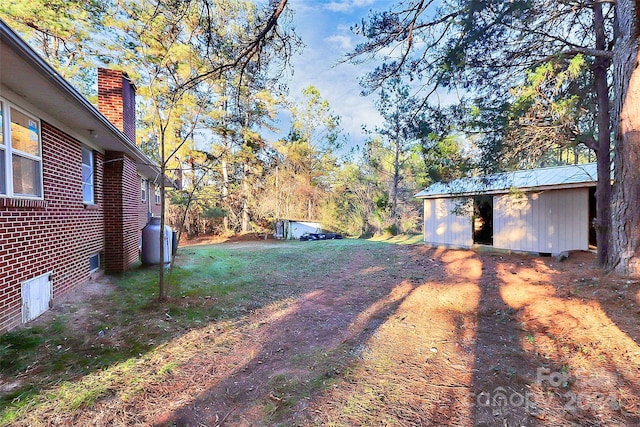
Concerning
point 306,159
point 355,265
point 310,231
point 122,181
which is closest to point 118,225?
point 122,181

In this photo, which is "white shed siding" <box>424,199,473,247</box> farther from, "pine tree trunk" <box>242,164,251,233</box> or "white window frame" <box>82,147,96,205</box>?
"pine tree trunk" <box>242,164,251,233</box>

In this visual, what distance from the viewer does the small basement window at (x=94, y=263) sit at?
615 cm

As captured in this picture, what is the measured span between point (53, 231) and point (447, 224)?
522 inches

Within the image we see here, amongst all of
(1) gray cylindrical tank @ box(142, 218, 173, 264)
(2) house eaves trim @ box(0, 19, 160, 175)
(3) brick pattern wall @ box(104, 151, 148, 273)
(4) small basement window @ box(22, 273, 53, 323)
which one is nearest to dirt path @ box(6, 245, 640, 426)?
(4) small basement window @ box(22, 273, 53, 323)

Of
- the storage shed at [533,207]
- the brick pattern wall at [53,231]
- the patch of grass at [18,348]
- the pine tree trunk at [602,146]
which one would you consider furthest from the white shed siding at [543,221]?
the brick pattern wall at [53,231]

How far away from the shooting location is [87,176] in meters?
6.26

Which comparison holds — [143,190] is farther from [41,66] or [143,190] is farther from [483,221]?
[483,221]

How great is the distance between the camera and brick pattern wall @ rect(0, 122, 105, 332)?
3.53 m

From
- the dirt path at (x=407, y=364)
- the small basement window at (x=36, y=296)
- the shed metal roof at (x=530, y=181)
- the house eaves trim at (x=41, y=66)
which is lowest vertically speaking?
the dirt path at (x=407, y=364)

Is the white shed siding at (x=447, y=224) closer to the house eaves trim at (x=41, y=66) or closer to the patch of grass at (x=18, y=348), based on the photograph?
the house eaves trim at (x=41, y=66)

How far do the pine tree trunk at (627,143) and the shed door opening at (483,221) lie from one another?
20.3 ft

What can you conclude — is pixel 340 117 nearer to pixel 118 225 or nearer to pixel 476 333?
pixel 118 225

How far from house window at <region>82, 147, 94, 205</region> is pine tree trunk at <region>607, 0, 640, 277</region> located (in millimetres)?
10277

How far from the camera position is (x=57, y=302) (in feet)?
15.0
